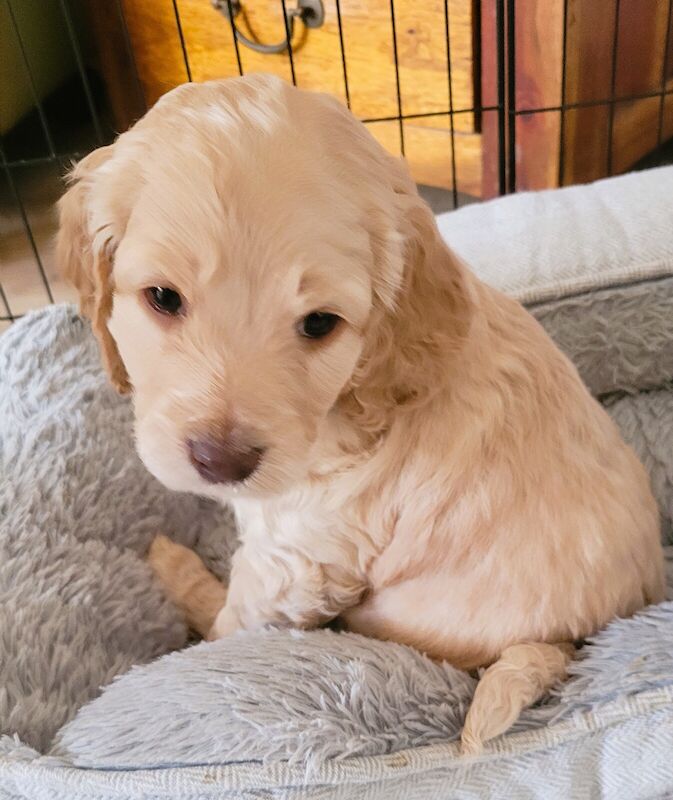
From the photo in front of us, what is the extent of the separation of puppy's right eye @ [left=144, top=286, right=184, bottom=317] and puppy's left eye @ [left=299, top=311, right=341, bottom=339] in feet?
0.51

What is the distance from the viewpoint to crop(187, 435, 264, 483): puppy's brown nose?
3.37 feet

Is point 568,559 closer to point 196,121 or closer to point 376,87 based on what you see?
point 196,121

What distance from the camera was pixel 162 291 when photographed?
1077mm

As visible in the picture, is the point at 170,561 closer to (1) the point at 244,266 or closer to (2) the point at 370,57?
(1) the point at 244,266

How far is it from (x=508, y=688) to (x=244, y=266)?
669 mm

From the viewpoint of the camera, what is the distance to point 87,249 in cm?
123

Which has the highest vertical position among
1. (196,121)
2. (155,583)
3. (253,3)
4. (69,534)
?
(196,121)

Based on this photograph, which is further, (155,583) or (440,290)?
(155,583)

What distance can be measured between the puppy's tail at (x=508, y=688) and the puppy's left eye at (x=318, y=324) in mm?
532

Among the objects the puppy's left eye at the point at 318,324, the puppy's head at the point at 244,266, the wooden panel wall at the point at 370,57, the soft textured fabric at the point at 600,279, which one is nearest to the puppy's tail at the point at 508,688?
the puppy's head at the point at 244,266

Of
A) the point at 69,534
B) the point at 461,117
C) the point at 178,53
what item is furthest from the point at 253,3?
the point at 69,534

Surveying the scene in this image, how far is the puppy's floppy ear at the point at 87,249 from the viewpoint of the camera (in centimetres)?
120

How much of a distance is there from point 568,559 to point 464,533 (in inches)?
6.0

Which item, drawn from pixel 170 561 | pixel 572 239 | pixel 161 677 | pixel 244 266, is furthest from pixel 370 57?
pixel 161 677
